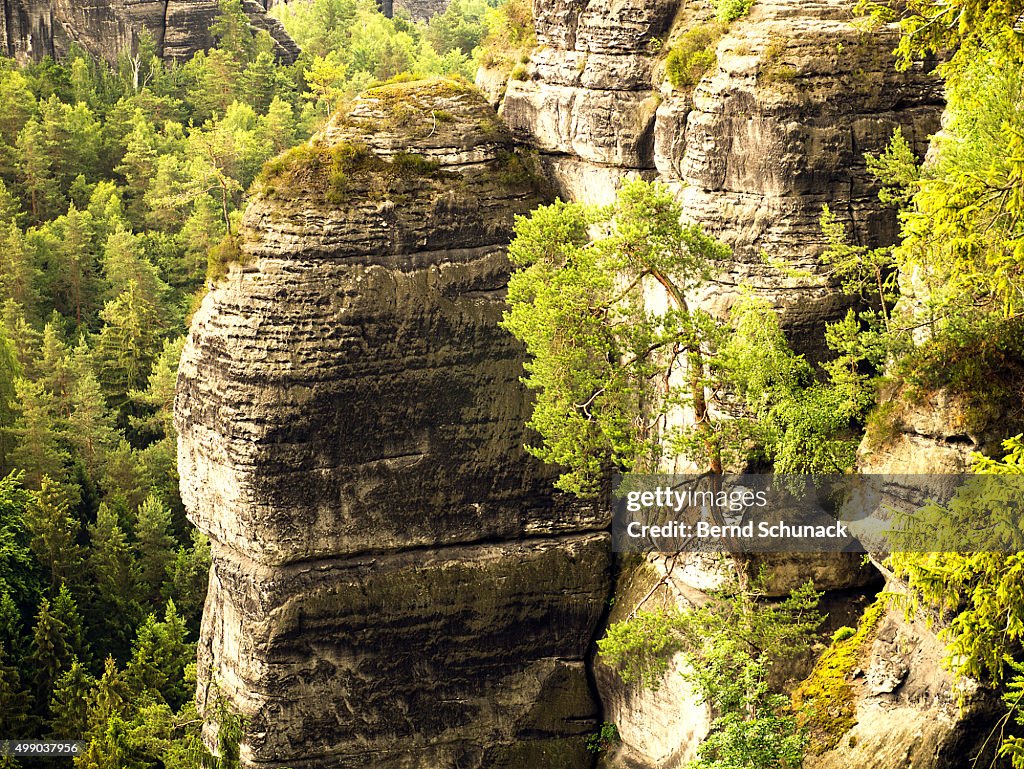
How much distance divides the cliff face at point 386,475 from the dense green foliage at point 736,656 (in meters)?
2.97

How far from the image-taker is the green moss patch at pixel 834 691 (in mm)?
19516

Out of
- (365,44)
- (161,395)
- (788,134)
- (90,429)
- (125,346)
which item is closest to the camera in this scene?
(788,134)

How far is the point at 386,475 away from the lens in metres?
24.6

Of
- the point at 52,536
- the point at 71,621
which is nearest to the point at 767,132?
the point at 71,621

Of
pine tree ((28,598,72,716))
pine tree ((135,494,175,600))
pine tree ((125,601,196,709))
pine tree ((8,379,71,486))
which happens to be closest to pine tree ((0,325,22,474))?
pine tree ((8,379,71,486))

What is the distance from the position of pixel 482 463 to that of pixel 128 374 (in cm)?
2553

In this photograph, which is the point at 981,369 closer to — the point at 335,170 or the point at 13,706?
the point at 335,170

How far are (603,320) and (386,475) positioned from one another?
5.77m

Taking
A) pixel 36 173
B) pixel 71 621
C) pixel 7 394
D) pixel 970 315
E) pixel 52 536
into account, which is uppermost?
pixel 970 315

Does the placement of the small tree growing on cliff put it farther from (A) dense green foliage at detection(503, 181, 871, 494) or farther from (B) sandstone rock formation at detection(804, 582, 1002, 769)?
(B) sandstone rock formation at detection(804, 582, 1002, 769)

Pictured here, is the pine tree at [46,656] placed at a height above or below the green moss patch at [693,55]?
below

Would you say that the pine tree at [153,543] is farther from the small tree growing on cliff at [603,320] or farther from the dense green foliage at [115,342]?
the small tree growing on cliff at [603,320]

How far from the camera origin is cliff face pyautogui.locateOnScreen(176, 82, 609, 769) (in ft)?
79.2

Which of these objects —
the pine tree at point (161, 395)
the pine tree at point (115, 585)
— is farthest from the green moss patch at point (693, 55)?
the pine tree at point (161, 395)
